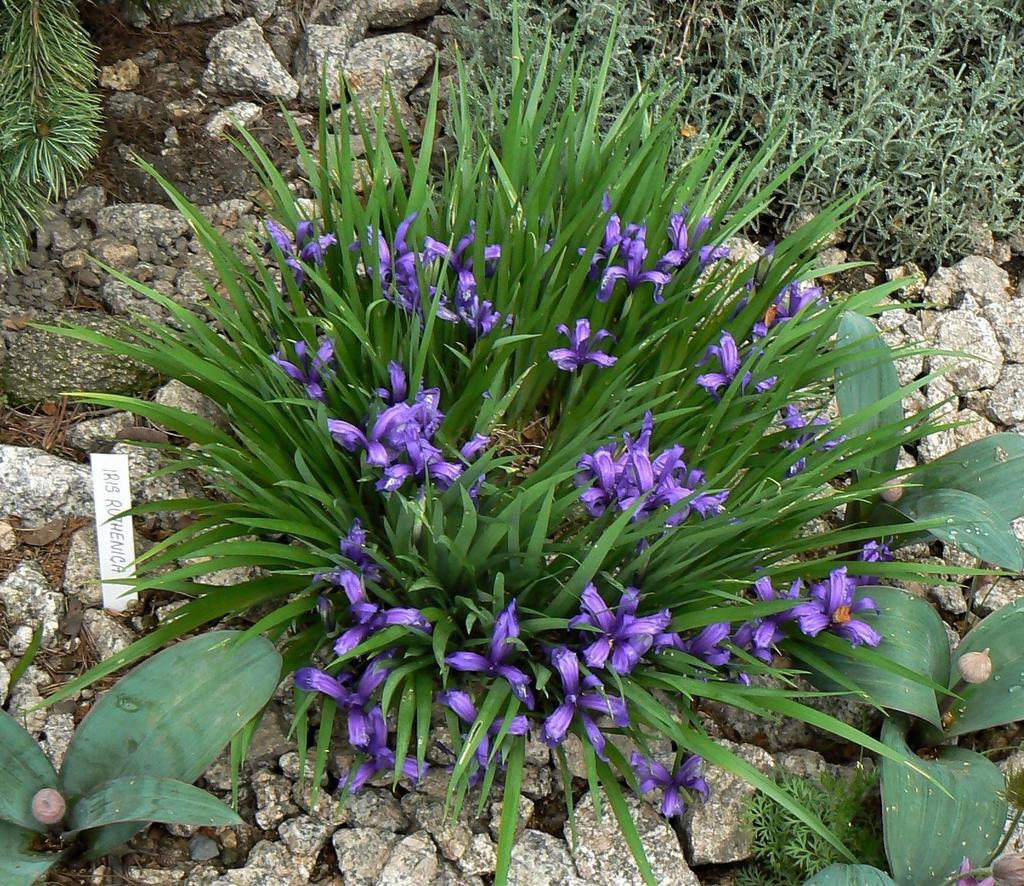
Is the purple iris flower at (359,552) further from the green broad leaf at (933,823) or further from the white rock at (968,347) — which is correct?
the white rock at (968,347)

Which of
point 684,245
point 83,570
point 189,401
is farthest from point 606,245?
point 83,570

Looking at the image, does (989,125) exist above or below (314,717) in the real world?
above

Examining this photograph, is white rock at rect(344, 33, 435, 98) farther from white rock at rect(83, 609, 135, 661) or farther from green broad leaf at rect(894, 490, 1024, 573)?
green broad leaf at rect(894, 490, 1024, 573)

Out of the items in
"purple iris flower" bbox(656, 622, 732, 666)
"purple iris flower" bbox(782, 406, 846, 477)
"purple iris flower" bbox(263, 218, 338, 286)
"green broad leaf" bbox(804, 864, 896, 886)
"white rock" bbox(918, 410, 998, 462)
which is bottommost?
"green broad leaf" bbox(804, 864, 896, 886)

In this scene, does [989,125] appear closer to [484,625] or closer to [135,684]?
[484,625]

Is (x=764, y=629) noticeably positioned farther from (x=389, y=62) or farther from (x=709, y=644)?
(x=389, y=62)

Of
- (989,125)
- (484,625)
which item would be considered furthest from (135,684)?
(989,125)

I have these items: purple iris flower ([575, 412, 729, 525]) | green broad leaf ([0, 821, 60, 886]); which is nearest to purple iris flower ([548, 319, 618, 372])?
purple iris flower ([575, 412, 729, 525])
